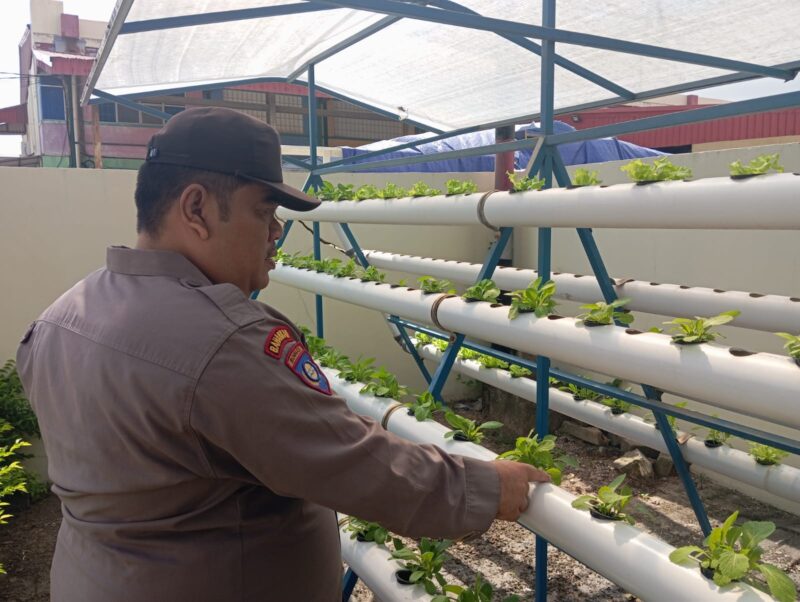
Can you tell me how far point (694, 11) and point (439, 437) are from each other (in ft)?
7.28

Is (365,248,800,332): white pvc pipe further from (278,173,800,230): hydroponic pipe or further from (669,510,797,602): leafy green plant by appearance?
(669,510,797,602): leafy green plant

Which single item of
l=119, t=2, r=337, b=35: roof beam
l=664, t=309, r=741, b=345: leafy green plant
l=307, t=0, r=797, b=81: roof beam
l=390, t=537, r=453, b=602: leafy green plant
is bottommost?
l=390, t=537, r=453, b=602: leafy green plant

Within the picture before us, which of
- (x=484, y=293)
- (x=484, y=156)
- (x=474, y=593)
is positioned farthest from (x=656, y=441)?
(x=484, y=156)

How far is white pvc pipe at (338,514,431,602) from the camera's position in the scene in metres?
1.90

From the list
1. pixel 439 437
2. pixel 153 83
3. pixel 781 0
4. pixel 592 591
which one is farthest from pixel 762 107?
pixel 153 83

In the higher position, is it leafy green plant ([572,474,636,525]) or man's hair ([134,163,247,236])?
man's hair ([134,163,247,236])

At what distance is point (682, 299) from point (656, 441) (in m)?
0.91

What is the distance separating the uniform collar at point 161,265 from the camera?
122 cm

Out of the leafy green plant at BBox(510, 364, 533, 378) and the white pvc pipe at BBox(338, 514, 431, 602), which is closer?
the white pvc pipe at BBox(338, 514, 431, 602)

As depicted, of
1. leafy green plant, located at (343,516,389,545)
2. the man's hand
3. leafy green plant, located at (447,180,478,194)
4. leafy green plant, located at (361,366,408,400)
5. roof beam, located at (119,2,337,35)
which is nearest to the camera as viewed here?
the man's hand

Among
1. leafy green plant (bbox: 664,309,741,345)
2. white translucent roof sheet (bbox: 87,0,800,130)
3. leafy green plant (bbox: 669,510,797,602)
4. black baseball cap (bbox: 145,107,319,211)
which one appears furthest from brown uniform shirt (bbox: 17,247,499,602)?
white translucent roof sheet (bbox: 87,0,800,130)

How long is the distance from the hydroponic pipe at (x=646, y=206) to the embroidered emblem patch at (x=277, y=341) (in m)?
1.03

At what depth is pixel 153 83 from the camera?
4.40 metres

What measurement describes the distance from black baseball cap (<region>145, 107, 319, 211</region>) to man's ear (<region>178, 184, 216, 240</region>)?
46 mm
